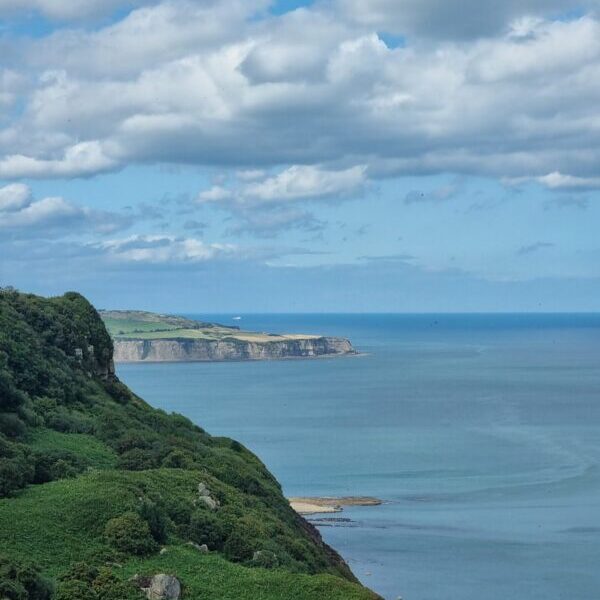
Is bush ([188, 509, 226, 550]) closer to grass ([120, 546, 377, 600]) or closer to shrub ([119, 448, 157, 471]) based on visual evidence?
grass ([120, 546, 377, 600])

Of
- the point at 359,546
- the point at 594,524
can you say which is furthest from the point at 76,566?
the point at 594,524

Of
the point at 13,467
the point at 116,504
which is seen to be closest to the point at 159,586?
the point at 116,504

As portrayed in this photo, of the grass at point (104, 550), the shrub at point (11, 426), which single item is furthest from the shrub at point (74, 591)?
the shrub at point (11, 426)

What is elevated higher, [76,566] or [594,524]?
[76,566]

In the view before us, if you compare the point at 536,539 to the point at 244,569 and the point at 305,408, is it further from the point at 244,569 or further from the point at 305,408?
the point at 305,408

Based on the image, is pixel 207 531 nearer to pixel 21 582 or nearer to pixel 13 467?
pixel 13 467

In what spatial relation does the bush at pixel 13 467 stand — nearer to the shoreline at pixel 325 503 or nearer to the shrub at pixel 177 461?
the shrub at pixel 177 461
